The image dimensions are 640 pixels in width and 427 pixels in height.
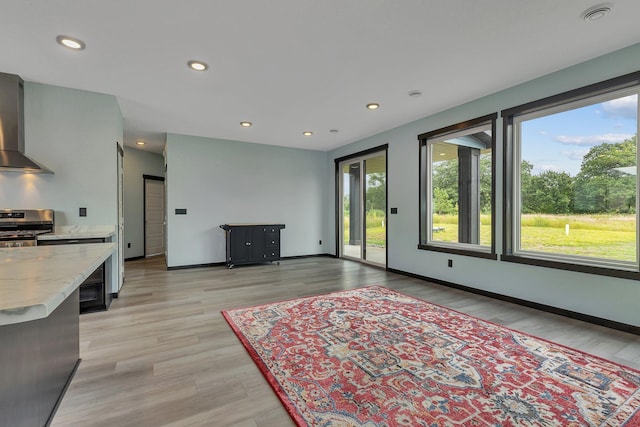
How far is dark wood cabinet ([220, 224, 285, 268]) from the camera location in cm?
562

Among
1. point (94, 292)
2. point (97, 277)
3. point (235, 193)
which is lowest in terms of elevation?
point (94, 292)

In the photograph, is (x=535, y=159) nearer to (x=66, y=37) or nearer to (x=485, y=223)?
(x=485, y=223)

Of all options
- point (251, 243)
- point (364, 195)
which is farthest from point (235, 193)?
point (364, 195)

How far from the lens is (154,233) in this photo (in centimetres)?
725

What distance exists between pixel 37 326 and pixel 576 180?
4.59 m

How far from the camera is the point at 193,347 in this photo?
2406 millimetres

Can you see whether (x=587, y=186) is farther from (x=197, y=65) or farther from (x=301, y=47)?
(x=197, y=65)

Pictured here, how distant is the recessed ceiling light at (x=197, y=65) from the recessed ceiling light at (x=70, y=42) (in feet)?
2.85

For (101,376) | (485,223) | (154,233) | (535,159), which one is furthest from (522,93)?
(154,233)

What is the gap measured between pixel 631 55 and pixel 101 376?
5.08 metres

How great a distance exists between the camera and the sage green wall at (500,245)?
273cm

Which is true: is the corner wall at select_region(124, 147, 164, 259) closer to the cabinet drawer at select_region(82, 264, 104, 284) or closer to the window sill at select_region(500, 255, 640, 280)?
the cabinet drawer at select_region(82, 264, 104, 284)

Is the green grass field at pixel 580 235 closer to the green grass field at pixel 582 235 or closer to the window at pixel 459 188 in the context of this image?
the green grass field at pixel 582 235

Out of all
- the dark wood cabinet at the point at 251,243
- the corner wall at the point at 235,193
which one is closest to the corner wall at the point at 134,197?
the corner wall at the point at 235,193
